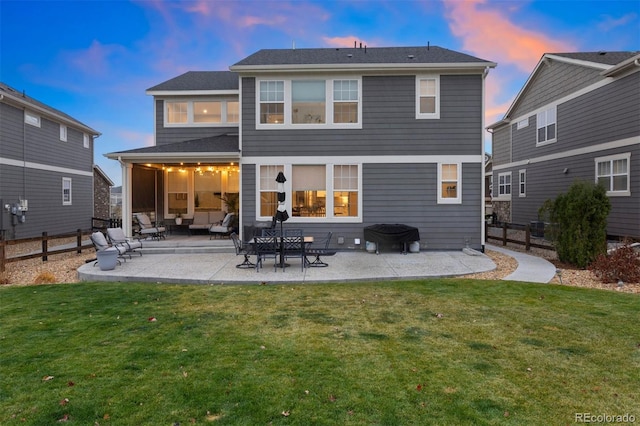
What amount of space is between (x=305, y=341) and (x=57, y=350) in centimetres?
284

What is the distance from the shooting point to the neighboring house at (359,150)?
37.2 ft

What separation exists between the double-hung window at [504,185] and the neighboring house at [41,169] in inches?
962

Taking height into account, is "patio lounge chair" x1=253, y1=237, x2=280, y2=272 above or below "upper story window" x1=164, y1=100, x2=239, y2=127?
below

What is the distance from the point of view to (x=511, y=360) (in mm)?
3719

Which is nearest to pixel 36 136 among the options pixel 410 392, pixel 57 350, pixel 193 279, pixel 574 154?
pixel 193 279

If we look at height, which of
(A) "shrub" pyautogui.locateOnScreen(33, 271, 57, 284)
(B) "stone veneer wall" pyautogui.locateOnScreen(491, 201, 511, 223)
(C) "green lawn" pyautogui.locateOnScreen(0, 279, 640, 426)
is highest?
(B) "stone veneer wall" pyautogui.locateOnScreen(491, 201, 511, 223)

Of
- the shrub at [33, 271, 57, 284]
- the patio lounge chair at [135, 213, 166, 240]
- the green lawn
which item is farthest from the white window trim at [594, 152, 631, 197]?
the shrub at [33, 271, 57, 284]

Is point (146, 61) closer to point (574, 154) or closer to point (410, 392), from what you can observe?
point (574, 154)

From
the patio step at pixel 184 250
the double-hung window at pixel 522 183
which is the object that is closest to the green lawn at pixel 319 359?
the patio step at pixel 184 250

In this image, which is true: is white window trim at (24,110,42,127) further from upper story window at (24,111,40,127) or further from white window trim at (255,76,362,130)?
white window trim at (255,76,362,130)

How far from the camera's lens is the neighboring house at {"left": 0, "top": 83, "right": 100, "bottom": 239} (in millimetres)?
14328

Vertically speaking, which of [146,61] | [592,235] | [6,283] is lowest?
[6,283]

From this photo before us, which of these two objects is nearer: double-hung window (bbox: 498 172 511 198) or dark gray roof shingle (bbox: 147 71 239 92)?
dark gray roof shingle (bbox: 147 71 239 92)

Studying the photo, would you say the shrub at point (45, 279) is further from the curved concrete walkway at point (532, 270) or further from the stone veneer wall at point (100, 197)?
the stone veneer wall at point (100, 197)
